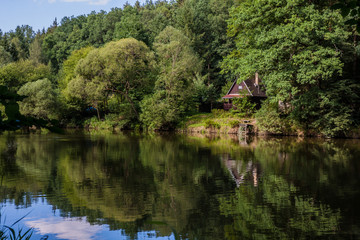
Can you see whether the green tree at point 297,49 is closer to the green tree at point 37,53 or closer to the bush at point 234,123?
the bush at point 234,123

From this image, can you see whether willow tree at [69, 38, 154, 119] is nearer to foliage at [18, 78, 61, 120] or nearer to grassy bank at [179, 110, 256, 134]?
foliage at [18, 78, 61, 120]

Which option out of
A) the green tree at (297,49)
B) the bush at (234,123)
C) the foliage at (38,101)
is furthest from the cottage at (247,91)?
the foliage at (38,101)

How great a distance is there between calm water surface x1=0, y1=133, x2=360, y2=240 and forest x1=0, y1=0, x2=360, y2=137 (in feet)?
8.84

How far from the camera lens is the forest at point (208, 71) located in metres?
24.8

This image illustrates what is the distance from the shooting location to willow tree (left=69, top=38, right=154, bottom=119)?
133ft

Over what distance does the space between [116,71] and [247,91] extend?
15.3 meters

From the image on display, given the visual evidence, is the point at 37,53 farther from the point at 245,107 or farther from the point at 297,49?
the point at 297,49

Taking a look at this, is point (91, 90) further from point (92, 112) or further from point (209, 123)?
point (209, 123)

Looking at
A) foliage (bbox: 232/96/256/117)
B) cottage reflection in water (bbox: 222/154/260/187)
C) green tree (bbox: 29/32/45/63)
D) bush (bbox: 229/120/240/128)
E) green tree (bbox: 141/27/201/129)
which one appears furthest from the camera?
green tree (bbox: 29/32/45/63)

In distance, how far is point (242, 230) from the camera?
7184 mm

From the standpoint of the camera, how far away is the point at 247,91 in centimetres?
3816

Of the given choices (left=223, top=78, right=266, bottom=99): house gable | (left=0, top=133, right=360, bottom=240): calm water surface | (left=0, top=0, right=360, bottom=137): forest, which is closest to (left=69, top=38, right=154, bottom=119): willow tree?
(left=0, top=0, right=360, bottom=137): forest

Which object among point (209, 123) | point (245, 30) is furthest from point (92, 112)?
point (245, 30)

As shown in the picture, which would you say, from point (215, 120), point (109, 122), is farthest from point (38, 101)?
point (215, 120)
